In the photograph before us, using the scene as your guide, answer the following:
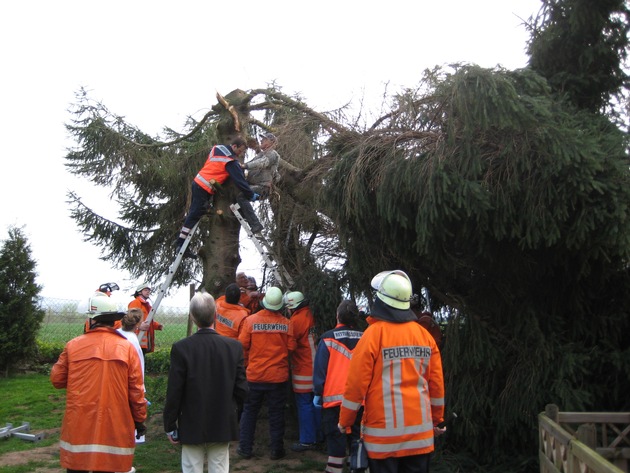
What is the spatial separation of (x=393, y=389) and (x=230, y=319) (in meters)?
3.81

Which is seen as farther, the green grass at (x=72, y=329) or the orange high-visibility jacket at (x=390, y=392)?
the green grass at (x=72, y=329)

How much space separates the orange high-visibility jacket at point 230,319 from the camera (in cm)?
772

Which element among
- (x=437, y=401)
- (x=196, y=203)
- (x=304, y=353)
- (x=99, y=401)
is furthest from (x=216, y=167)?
(x=437, y=401)

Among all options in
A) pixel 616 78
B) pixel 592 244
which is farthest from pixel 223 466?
pixel 616 78

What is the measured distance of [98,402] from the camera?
445 centimetres

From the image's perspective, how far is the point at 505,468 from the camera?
20.1ft

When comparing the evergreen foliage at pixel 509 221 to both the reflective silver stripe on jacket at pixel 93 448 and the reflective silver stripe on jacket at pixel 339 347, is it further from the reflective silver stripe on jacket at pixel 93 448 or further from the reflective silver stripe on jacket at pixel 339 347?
the reflective silver stripe on jacket at pixel 93 448

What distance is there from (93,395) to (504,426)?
3.97 m

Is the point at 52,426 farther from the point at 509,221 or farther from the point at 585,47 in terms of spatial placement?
the point at 585,47

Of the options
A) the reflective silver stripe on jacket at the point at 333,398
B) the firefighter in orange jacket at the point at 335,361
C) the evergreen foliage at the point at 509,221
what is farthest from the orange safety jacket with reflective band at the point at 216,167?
the reflective silver stripe on jacket at the point at 333,398

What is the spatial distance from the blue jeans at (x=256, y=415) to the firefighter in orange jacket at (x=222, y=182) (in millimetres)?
2242

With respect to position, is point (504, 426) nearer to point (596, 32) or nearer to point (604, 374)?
point (604, 374)

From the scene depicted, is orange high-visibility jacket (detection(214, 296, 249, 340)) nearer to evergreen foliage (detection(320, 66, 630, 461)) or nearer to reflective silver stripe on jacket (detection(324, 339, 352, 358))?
evergreen foliage (detection(320, 66, 630, 461))

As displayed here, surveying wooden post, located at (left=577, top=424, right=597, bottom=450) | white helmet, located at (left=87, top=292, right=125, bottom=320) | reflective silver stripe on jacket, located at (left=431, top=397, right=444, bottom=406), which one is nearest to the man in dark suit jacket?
white helmet, located at (left=87, top=292, right=125, bottom=320)
